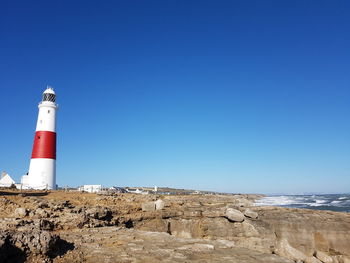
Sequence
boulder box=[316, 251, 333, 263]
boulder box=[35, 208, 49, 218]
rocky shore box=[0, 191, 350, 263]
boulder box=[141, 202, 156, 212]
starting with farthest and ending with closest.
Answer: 1. boulder box=[316, 251, 333, 263]
2. boulder box=[141, 202, 156, 212]
3. boulder box=[35, 208, 49, 218]
4. rocky shore box=[0, 191, 350, 263]

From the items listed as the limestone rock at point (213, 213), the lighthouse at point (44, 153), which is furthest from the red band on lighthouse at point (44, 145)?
the limestone rock at point (213, 213)

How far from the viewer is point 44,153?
31.2 metres

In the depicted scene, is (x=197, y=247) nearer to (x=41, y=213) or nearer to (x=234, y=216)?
(x=41, y=213)

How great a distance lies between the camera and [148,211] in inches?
682

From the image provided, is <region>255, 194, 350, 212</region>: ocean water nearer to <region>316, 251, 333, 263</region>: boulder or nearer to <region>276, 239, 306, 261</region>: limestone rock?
<region>316, 251, 333, 263</region>: boulder

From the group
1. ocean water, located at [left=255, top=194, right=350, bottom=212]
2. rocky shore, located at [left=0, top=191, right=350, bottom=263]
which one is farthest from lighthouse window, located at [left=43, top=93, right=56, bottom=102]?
ocean water, located at [left=255, top=194, right=350, bottom=212]

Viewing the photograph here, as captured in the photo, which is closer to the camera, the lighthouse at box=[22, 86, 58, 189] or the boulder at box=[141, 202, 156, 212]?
the boulder at box=[141, 202, 156, 212]

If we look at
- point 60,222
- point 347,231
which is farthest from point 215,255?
point 347,231

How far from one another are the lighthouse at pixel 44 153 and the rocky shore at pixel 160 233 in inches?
516

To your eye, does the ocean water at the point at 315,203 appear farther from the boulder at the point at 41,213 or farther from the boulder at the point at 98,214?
the boulder at the point at 41,213

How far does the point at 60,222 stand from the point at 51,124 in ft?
80.1

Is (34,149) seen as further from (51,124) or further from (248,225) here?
(248,225)

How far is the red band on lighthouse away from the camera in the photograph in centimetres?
3131

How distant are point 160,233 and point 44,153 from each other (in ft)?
83.0
